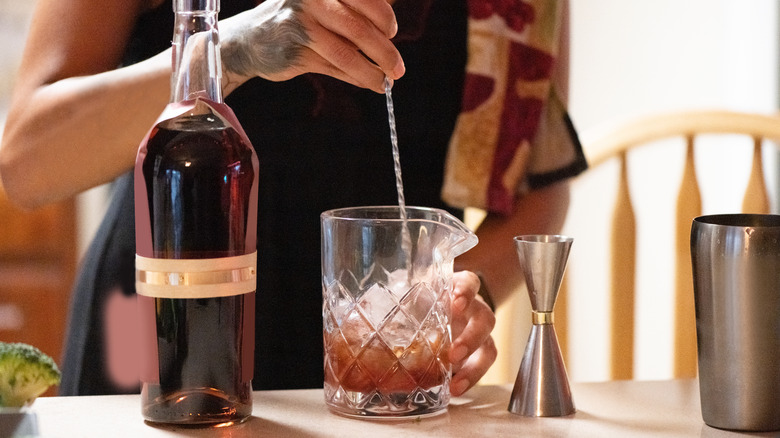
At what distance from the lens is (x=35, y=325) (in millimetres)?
2363

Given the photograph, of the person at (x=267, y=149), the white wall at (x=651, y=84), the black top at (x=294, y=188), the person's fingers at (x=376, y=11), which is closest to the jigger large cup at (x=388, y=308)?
the person's fingers at (x=376, y=11)

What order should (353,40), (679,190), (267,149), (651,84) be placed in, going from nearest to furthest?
1. (353,40)
2. (267,149)
3. (679,190)
4. (651,84)

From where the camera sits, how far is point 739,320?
58 centimetres

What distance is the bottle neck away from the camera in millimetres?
580

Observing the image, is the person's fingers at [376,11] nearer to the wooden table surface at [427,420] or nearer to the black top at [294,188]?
the wooden table surface at [427,420]

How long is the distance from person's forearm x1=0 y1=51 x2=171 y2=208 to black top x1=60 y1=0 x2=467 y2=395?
98 mm

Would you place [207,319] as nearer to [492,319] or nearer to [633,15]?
[492,319]

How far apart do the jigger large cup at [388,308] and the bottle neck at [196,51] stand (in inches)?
4.6

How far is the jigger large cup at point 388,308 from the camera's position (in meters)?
0.59

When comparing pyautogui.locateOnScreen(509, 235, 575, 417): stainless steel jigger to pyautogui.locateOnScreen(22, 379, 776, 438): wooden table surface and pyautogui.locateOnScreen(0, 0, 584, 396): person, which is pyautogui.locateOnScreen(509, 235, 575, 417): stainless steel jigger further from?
pyautogui.locateOnScreen(0, 0, 584, 396): person

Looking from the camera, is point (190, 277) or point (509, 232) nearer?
point (190, 277)

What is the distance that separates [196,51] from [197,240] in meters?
0.12

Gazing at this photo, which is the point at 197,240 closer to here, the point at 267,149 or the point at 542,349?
the point at 542,349

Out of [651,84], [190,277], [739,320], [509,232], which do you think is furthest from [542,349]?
[651,84]
